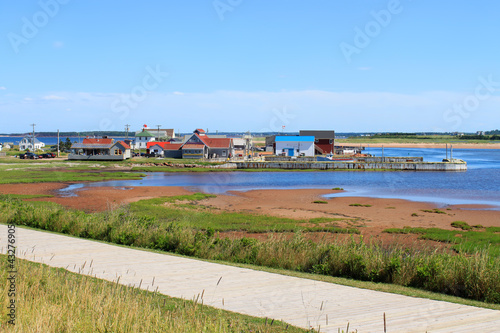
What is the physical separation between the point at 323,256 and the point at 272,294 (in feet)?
12.3

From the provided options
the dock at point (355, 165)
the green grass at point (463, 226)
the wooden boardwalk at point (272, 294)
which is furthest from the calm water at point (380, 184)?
the wooden boardwalk at point (272, 294)

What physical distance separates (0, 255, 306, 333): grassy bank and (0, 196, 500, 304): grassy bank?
4822 mm

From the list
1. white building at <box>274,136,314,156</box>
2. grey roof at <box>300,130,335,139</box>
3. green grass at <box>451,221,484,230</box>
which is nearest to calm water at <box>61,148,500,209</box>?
green grass at <box>451,221,484,230</box>

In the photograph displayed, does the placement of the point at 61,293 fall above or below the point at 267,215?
above

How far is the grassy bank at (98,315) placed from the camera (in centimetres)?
657

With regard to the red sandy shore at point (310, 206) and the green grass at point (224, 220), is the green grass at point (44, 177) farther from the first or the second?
the green grass at point (224, 220)

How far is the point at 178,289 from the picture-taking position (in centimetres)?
977

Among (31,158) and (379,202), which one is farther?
(31,158)

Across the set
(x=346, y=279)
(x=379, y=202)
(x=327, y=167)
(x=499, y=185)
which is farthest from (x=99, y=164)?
(x=346, y=279)

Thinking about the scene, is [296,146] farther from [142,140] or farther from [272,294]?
[272,294]

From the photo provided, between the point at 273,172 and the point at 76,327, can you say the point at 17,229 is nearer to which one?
the point at 76,327

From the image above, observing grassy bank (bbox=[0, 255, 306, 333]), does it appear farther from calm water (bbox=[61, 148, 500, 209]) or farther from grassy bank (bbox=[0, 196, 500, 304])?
calm water (bbox=[61, 148, 500, 209])

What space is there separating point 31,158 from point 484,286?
87743 millimetres

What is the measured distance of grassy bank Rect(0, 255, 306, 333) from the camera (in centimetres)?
657
